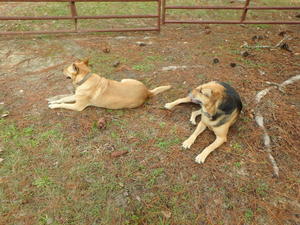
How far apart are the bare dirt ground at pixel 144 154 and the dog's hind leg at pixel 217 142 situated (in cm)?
13

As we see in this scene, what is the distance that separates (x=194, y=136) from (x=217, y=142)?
383mm

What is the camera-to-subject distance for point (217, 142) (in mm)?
3363

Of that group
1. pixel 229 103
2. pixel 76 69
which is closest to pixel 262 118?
pixel 229 103

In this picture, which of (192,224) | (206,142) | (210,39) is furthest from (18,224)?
(210,39)

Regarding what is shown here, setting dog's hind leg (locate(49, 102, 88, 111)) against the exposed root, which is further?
Result: dog's hind leg (locate(49, 102, 88, 111))

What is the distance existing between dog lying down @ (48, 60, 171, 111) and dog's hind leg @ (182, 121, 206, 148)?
1.18 meters

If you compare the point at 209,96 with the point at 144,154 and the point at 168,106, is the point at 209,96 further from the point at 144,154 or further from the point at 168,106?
the point at 144,154

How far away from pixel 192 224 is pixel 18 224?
2137 millimetres

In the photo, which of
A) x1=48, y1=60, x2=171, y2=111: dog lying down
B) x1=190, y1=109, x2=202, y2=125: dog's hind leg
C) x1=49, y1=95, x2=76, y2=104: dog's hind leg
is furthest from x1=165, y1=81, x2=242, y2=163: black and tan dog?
x1=49, y1=95, x2=76, y2=104: dog's hind leg

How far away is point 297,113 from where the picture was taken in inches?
158

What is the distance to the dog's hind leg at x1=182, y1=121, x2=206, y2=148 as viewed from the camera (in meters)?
3.44

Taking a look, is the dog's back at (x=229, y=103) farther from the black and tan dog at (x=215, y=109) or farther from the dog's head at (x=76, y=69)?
the dog's head at (x=76, y=69)

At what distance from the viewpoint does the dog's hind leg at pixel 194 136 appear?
3.44 meters

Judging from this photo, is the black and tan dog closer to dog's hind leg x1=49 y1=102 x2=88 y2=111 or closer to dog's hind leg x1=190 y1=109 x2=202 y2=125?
dog's hind leg x1=190 y1=109 x2=202 y2=125
